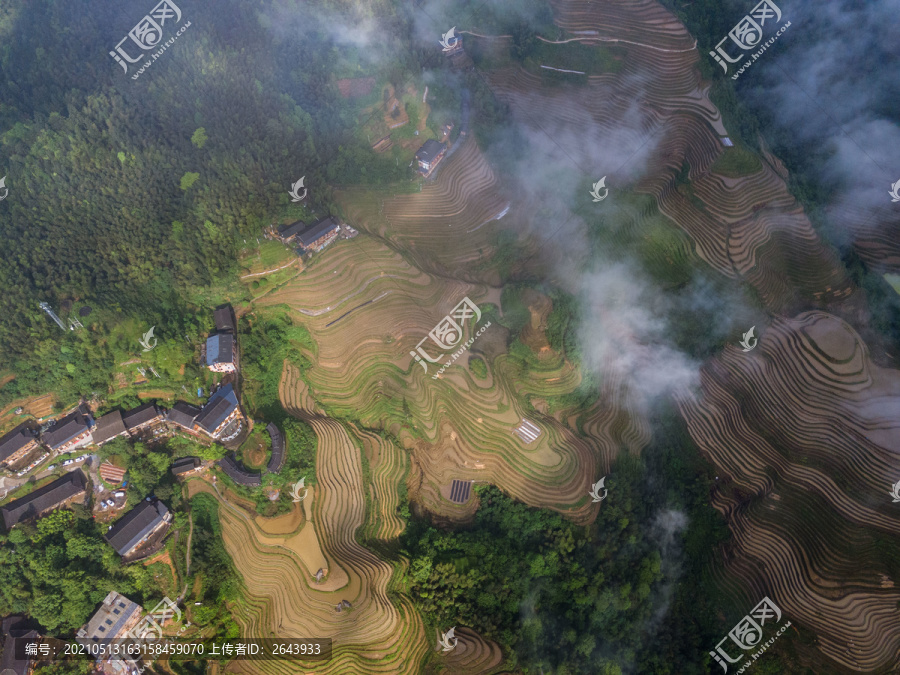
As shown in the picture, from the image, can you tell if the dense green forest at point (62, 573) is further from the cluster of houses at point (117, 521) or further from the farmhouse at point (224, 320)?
the farmhouse at point (224, 320)

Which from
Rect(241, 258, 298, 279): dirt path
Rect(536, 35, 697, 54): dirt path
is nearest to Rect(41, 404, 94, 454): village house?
Rect(241, 258, 298, 279): dirt path

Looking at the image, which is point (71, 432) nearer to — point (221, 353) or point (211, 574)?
point (221, 353)

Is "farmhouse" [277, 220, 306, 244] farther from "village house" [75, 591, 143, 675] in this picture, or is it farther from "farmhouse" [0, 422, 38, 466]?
"village house" [75, 591, 143, 675]

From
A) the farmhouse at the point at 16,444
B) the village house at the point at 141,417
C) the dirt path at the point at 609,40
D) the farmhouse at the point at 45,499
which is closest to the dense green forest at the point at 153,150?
the farmhouse at the point at 16,444

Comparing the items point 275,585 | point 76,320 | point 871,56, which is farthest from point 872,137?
point 76,320

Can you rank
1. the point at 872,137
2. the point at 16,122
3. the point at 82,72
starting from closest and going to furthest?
the point at 16,122 → the point at 82,72 → the point at 872,137

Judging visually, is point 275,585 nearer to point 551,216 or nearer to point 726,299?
point 551,216

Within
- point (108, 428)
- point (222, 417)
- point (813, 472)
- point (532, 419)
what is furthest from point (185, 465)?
point (813, 472)

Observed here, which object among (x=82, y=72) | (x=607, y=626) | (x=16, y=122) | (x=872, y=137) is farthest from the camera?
(x=872, y=137)
